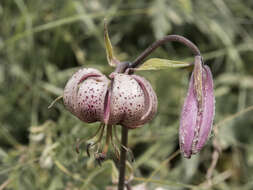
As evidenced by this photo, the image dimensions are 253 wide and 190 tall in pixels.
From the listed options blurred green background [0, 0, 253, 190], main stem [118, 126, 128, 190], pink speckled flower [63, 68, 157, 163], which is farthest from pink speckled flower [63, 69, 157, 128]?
blurred green background [0, 0, 253, 190]

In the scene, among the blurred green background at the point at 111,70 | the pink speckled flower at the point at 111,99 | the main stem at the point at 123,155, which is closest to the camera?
the pink speckled flower at the point at 111,99

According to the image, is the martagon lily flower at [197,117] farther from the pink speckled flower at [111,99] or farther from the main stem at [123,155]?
the main stem at [123,155]

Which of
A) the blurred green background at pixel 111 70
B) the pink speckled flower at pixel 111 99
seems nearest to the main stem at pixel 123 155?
the pink speckled flower at pixel 111 99

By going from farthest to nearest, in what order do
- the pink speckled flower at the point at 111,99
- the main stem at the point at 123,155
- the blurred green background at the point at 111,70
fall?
the blurred green background at the point at 111,70 → the main stem at the point at 123,155 → the pink speckled flower at the point at 111,99

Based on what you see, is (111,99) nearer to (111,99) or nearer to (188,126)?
(111,99)

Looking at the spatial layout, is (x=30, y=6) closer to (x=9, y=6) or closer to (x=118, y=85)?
(x=9, y=6)

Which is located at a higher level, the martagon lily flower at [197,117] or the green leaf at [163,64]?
the green leaf at [163,64]

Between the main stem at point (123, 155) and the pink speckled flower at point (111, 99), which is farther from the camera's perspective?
the main stem at point (123, 155)

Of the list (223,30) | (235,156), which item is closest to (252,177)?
(235,156)
